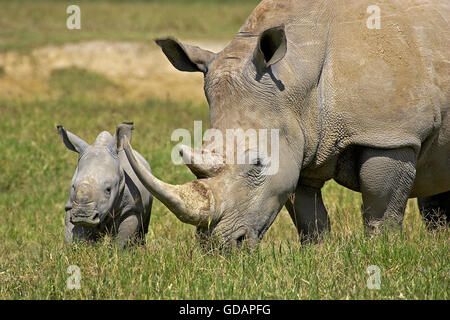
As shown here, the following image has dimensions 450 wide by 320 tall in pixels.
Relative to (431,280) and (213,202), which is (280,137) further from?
(431,280)

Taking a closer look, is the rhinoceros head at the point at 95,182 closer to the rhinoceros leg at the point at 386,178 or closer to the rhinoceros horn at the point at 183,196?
the rhinoceros horn at the point at 183,196

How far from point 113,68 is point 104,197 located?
13019 mm

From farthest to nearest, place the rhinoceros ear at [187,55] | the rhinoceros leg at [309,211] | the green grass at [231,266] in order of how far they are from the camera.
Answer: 1. the rhinoceros leg at [309,211]
2. the rhinoceros ear at [187,55]
3. the green grass at [231,266]

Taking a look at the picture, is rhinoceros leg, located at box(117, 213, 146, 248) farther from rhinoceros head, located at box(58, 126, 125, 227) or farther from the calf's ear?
the calf's ear

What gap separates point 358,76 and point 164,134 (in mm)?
6514

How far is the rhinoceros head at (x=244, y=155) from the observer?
5.10 metres

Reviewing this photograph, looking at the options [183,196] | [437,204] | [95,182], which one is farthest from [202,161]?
[437,204]

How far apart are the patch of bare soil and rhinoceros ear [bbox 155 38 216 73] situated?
10476 millimetres

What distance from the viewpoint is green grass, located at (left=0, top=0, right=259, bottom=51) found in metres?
20.4

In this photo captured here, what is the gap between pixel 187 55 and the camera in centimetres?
603

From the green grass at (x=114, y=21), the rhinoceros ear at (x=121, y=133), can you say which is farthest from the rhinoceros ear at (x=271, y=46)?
the green grass at (x=114, y=21)

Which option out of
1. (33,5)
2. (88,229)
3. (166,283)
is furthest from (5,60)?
(166,283)
